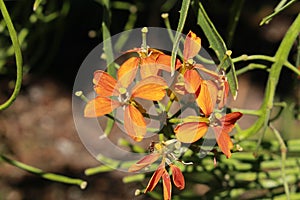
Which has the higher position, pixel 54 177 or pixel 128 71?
pixel 128 71

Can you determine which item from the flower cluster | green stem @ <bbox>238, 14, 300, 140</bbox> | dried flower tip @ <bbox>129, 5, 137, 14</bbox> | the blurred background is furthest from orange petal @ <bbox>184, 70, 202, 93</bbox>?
the blurred background

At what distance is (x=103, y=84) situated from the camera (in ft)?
2.06

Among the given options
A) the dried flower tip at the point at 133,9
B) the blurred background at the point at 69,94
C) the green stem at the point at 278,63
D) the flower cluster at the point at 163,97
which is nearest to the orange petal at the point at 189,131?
the flower cluster at the point at 163,97

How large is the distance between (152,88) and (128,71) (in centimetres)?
4

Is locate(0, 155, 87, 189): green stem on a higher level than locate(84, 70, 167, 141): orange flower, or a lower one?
lower

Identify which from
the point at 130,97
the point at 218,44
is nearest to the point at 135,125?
the point at 130,97

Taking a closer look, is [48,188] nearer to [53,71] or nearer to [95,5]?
[53,71]

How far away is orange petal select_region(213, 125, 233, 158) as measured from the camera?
0.61 metres

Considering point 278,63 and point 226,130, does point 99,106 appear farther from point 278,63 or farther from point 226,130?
point 278,63

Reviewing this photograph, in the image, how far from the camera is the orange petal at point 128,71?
0.63 m

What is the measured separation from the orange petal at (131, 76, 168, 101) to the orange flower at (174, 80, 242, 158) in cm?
4

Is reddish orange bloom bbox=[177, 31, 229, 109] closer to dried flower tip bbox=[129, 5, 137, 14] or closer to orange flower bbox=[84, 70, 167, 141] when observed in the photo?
orange flower bbox=[84, 70, 167, 141]

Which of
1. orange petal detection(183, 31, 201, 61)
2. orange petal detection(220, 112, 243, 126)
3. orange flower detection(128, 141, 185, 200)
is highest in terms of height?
orange petal detection(183, 31, 201, 61)

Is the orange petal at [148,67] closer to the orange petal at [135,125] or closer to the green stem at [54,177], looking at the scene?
the orange petal at [135,125]
